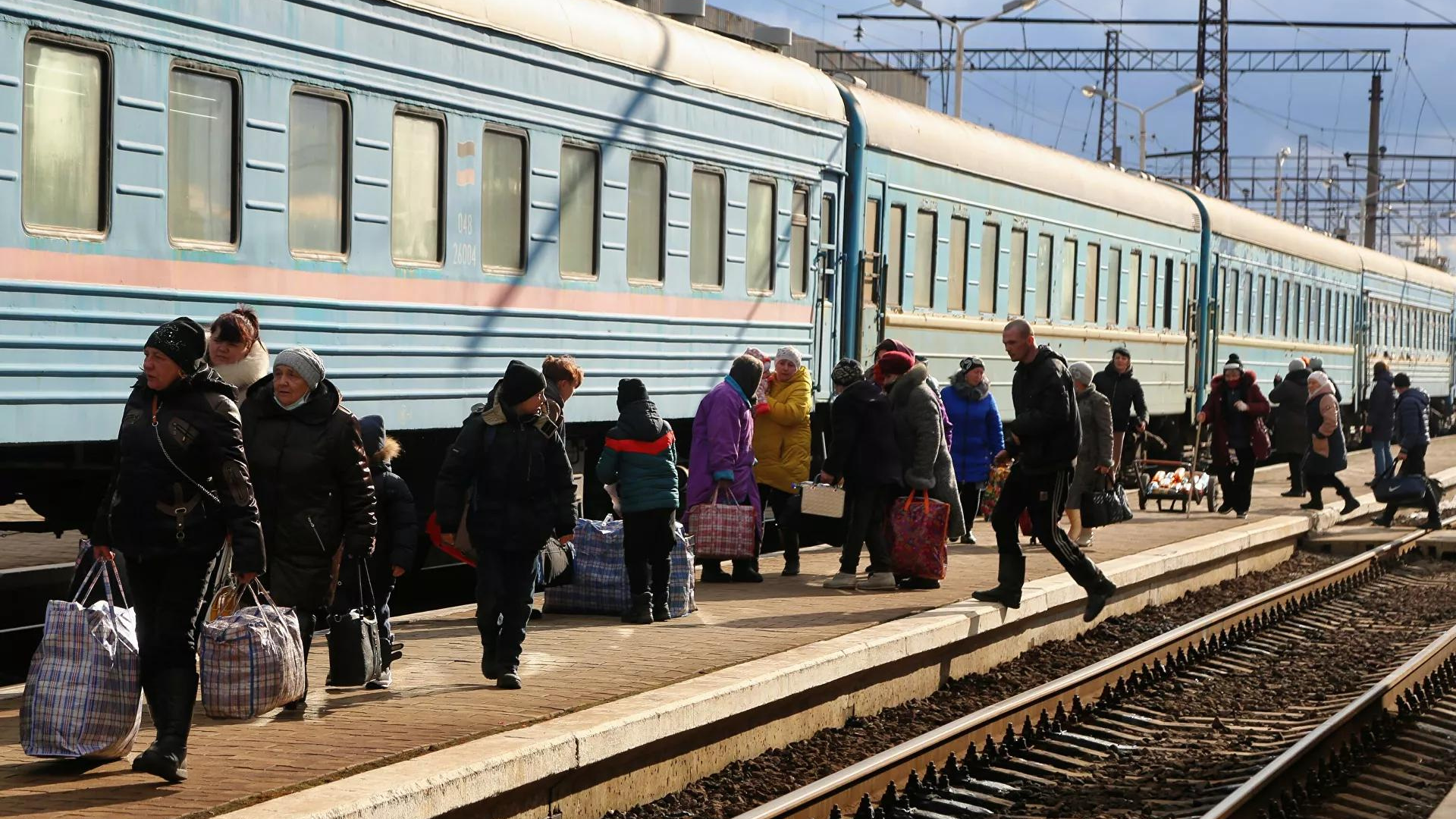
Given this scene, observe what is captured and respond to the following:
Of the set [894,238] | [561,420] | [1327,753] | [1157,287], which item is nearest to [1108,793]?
[1327,753]

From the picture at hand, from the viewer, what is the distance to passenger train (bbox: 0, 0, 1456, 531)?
9.82m

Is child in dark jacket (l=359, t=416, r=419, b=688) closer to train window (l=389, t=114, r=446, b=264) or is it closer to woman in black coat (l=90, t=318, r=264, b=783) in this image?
woman in black coat (l=90, t=318, r=264, b=783)

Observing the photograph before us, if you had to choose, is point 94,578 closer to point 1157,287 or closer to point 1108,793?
point 1108,793

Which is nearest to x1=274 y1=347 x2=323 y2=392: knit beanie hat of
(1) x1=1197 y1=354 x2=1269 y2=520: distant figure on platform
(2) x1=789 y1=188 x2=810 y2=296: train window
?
(2) x1=789 y1=188 x2=810 y2=296: train window

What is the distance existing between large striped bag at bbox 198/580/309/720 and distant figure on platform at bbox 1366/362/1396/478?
17156 mm

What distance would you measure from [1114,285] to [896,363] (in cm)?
1271

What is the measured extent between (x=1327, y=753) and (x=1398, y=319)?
129 ft

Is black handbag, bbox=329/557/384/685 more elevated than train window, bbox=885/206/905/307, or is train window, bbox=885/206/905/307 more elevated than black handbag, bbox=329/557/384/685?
train window, bbox=885/206/905/307

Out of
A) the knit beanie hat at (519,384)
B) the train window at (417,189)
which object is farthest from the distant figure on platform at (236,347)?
the train window at (417,189)

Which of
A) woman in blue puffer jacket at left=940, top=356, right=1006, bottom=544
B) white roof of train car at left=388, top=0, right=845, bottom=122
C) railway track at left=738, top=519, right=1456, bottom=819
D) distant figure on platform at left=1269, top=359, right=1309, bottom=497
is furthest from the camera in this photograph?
distant figure on platform at left=1269, top=359, right=1309, bottom=497

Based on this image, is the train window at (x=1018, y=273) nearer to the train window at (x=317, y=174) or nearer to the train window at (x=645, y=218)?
the train window at (x=645, y=218)

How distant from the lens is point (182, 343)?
709 cm

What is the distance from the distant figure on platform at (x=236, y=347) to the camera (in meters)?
8.16

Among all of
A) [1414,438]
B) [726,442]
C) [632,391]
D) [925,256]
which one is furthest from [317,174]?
[1414,438]
